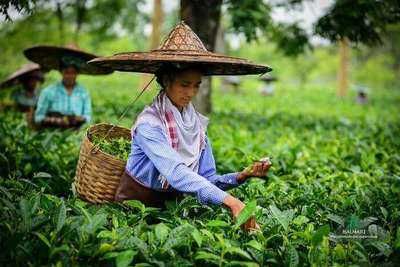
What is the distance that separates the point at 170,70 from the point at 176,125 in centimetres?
32

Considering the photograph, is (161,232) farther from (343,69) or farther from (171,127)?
(343,69)

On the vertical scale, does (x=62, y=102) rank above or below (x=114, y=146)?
above

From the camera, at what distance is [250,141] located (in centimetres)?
604

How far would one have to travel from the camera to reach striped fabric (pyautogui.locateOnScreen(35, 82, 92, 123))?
225 inches

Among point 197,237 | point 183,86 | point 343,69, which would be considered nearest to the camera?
point 197,237

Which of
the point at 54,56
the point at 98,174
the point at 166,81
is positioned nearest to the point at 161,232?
the point at 98,174

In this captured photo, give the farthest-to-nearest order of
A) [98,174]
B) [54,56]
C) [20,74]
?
[20,74]
[54,56]
[98,174]

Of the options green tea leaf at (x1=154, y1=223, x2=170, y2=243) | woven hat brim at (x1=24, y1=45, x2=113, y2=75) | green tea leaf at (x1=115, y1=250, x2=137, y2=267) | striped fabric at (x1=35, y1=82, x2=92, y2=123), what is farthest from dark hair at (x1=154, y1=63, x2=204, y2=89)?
striped fabric at (x1=35, y1=82, x2=92, y2=123)

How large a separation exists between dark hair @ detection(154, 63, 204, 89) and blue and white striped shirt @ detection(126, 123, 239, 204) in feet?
1.08

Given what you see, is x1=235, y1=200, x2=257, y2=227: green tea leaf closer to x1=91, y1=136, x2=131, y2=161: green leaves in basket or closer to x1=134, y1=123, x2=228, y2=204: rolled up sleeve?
x1=134, y1=123, x2=228, y2=204: rolled up sleeve

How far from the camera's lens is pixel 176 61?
8.79ft

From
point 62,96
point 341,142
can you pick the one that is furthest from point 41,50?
point 341,142

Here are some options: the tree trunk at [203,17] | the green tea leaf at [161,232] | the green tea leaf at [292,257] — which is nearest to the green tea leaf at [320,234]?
the green tea leaf at [292,257]

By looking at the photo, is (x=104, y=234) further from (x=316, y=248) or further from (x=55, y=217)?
(x=316, y=248)
